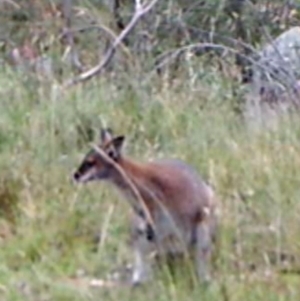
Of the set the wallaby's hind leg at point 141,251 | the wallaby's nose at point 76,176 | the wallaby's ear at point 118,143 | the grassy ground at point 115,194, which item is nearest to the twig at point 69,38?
the grassy ground at point 115,194

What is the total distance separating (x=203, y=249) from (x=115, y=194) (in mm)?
910

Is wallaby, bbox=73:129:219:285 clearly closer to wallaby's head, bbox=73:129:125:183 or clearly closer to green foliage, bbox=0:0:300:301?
wallaby's head, bbox=73:129:125:183

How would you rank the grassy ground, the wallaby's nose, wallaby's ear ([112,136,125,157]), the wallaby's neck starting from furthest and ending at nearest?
the wallaby's nose < wallaby's ear ([112,136,125,157]) < the wallaby's neck < the grassy ground

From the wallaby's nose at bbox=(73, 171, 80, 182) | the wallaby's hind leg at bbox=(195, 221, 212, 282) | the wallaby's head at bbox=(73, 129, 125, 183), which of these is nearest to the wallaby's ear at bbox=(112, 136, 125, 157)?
the wallaby's head at bbox=(73, 129, 125, 183)

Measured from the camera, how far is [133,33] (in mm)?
10164

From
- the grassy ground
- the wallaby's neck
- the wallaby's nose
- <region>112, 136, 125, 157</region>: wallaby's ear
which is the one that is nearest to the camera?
the grassy ground

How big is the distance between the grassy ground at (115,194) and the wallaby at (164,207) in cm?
11

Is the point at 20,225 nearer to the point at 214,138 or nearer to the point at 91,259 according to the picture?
the point at 91,259

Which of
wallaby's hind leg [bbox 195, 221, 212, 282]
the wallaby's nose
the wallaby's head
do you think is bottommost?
wallaby's hind leg [bbox 195, 221, 212, 282]

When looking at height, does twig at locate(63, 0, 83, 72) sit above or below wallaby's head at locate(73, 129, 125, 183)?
above

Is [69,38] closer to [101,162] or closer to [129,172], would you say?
[101,162]

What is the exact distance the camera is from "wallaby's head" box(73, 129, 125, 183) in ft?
17.9

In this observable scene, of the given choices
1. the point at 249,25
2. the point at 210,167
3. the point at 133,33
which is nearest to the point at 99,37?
the point at 133,33

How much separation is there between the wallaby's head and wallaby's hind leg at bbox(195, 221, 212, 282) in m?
0.56
